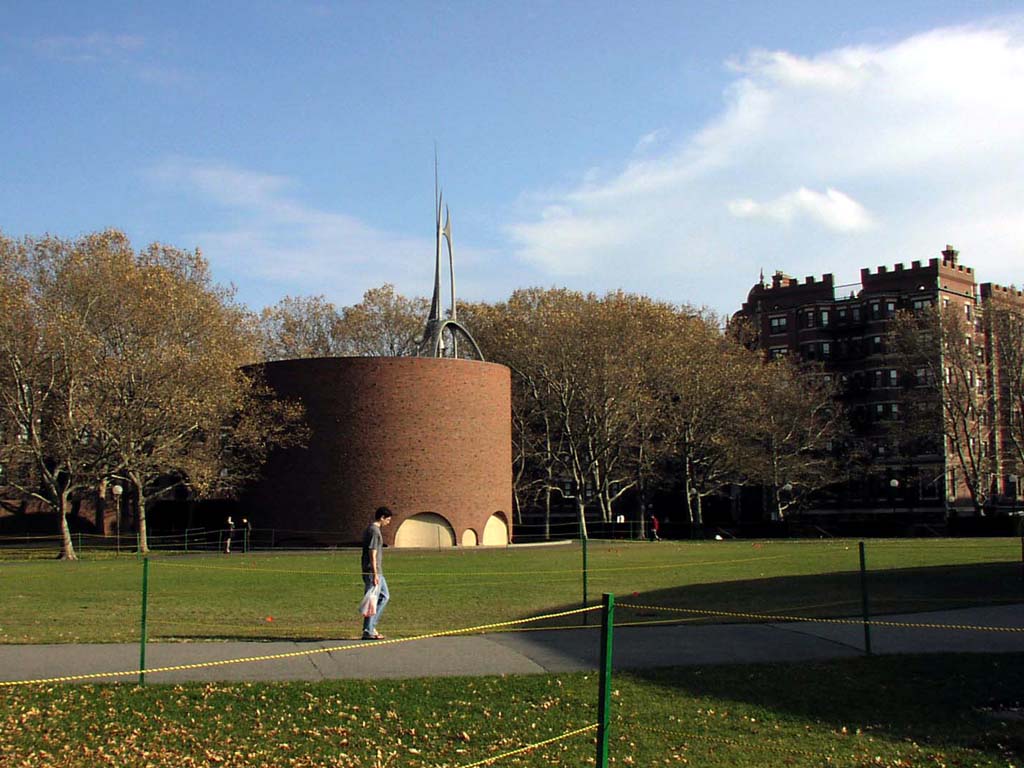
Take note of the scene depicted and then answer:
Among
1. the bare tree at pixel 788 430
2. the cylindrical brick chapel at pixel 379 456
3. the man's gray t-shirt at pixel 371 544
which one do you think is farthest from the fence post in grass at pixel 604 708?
the bare tree at pixel 788 430

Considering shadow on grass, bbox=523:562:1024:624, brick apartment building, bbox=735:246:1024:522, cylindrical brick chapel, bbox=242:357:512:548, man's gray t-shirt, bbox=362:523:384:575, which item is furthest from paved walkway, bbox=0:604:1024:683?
brick apartment building, bbox=735:246:1024:522

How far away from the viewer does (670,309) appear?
71688mm

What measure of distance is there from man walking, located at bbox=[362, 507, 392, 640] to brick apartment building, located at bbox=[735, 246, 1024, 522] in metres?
61.8

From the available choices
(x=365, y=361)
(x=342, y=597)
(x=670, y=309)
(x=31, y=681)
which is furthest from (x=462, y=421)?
(x=31, y=681)

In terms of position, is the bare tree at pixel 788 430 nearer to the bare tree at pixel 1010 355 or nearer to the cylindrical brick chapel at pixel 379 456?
the bare tree at pixel 1010 355

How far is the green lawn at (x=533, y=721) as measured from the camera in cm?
888

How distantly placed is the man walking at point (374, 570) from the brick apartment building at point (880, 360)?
61758 mm

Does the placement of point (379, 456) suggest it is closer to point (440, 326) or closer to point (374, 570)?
point (440, 326)

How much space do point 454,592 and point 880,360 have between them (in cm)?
6719

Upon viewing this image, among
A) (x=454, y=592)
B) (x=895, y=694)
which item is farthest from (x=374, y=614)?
(x=454, y=592)

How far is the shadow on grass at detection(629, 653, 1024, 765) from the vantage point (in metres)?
9.62

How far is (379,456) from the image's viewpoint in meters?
53.7

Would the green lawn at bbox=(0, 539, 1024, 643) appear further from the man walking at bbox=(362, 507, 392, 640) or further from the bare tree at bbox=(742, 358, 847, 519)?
the bare tree at bbox=(742, 358, 847, 519)

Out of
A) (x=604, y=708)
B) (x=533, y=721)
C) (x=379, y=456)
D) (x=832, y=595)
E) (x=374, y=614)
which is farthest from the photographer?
(x=379, y=456)
